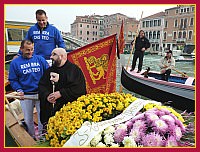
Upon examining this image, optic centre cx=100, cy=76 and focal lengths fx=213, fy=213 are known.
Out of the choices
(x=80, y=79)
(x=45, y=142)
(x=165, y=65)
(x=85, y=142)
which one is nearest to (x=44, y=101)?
(x=80, y=79)

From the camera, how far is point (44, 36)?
1.92 m

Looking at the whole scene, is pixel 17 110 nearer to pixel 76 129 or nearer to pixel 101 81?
pixel 101 81

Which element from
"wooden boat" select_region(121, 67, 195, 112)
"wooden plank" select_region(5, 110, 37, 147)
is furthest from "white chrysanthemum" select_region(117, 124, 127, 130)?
"wooden boat" select_region(121, 67, 195, 112)

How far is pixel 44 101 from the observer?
1.55 metres

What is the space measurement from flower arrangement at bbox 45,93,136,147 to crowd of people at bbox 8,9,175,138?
0.91ft

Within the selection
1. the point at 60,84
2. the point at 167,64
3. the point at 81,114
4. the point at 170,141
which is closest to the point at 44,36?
the point at 60,84

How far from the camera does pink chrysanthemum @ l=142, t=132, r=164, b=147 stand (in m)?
0.95

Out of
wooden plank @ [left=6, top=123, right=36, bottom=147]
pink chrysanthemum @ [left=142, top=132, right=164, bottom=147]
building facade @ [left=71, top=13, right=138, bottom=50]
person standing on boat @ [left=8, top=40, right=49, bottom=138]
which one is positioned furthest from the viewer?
building facade @ [left=71, top=13, right=138, bottom=50]

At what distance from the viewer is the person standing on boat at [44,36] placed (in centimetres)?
188

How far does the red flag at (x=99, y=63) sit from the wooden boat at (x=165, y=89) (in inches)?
68.0

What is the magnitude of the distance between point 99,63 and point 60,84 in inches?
33.2

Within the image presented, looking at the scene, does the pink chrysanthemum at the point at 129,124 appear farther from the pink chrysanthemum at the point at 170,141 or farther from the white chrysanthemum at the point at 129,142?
the pink chrysanthemum at the point at 170,141

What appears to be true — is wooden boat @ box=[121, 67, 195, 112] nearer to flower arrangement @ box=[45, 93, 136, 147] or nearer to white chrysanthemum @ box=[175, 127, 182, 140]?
flower arrangement @ box=[45, 93, 136, 147]

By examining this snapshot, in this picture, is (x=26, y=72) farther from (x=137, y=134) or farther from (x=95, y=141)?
(x=137, y=134)
